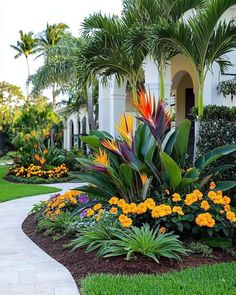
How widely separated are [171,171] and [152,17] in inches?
215

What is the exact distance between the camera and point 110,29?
10.5m

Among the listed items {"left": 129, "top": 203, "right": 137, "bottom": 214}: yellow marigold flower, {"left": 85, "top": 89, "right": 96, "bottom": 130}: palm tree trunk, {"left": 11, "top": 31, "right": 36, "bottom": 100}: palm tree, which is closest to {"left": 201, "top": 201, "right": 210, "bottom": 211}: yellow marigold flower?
{"left": 129, "top": 203, "right": 137, "bottom": 214}: yellow marigold flower

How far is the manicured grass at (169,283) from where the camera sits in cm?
399

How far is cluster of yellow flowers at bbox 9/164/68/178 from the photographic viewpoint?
56.6 ft

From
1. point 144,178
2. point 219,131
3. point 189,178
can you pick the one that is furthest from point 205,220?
point 219,131

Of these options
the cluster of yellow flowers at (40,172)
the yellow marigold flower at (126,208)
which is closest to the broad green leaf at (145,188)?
the yellow marigold flower at (126,208)

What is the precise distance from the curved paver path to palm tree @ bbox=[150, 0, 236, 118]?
3.88 metres

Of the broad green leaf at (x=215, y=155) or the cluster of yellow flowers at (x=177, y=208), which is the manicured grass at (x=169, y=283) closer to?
the cluster of yellow flowers at (x=177, y=208)

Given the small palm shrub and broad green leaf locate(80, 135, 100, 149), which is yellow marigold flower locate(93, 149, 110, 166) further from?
the small palm shrub

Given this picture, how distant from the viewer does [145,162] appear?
6090 millimetres

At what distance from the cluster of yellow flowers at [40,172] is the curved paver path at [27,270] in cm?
988

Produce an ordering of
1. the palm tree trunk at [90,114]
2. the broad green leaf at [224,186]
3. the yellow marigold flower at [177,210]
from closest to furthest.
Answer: the yellow marigold flower at [177,210]
the broad green leaf at [224,186]
the palm tree trunk at [90,114]

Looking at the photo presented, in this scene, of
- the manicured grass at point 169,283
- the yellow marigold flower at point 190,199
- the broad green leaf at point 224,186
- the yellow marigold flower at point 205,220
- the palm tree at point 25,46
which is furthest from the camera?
the palm tree at point 25,46

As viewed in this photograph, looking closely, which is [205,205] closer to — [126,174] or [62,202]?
[126,174]
